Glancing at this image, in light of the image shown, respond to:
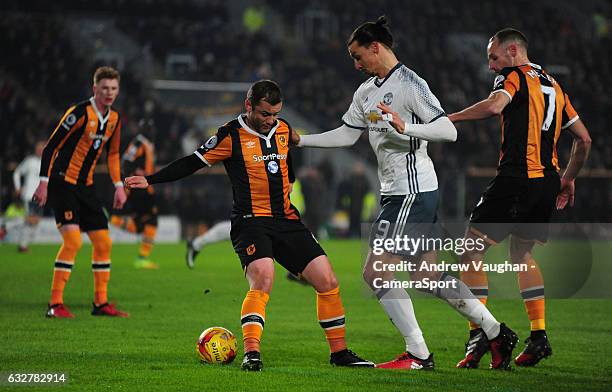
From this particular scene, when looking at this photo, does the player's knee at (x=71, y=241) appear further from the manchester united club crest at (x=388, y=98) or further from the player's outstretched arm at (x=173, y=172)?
the manchester united club crest at (x=388, y=98)

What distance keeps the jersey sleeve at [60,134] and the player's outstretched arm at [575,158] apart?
14.8ft

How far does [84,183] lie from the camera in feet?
32.3

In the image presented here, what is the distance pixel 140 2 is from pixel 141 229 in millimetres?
17057

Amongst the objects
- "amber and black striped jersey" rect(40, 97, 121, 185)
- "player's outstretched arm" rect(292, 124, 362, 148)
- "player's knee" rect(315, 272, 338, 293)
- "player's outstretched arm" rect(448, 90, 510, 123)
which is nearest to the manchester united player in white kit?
"player's outstretched arm" rect(448, 90, 510, 123)

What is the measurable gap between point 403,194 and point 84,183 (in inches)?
166

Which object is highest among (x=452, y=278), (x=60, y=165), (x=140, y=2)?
(x=140, y=2)

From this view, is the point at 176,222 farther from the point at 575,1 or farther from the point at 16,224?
the point at 575,1

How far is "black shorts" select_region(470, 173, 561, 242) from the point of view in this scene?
23.0 feet

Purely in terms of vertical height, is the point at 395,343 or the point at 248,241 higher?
the point at 248,241

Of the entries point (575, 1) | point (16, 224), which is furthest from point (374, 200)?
point (575, 1)

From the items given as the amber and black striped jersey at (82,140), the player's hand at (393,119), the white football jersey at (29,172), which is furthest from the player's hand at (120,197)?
the white football jersey at (29,172)

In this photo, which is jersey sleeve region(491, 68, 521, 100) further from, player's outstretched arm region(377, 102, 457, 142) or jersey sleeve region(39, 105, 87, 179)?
jersey sleeve region(39, 105, 87, 179)

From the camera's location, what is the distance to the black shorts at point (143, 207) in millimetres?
16094

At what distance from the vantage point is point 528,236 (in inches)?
282
